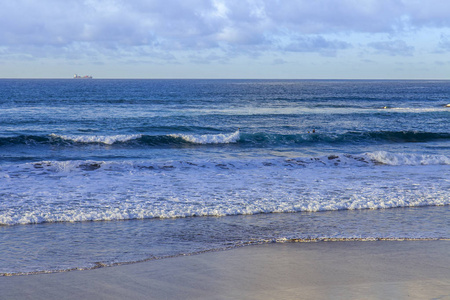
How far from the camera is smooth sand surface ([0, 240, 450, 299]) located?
5.65 metres

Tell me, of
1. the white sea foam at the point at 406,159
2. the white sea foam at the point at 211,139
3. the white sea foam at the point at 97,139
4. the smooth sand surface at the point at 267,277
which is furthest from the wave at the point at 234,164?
the smooth sand surface at the point at 267,277

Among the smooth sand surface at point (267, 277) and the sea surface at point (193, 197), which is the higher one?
the smooth sand surface at point (267, 277)

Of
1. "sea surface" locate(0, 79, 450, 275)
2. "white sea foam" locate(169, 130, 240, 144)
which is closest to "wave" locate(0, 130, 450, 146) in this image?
"white sea foam" locate(169, 130, 240, 144)

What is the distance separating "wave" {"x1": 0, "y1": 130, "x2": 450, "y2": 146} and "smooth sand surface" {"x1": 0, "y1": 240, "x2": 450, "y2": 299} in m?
18.6

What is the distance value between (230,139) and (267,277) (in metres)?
20.1

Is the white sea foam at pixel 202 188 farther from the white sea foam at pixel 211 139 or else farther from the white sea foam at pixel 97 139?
the white sea foam at pixel 97 139

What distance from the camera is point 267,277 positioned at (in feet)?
20.5

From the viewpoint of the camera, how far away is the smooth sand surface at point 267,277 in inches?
→ 223

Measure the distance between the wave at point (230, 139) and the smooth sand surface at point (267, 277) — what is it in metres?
18.6

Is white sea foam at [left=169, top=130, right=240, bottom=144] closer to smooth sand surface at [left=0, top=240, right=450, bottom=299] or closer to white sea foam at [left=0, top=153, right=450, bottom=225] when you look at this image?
white sea foam at [left=0, top=153, right=450, bottom=225]

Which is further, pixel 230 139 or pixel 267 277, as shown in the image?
pixel 230 139

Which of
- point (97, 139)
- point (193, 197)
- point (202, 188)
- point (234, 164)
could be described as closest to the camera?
point (193, 197)

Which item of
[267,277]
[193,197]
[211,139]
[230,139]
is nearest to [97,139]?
[211,139]

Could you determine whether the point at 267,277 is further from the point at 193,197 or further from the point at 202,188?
the point at 202,188
